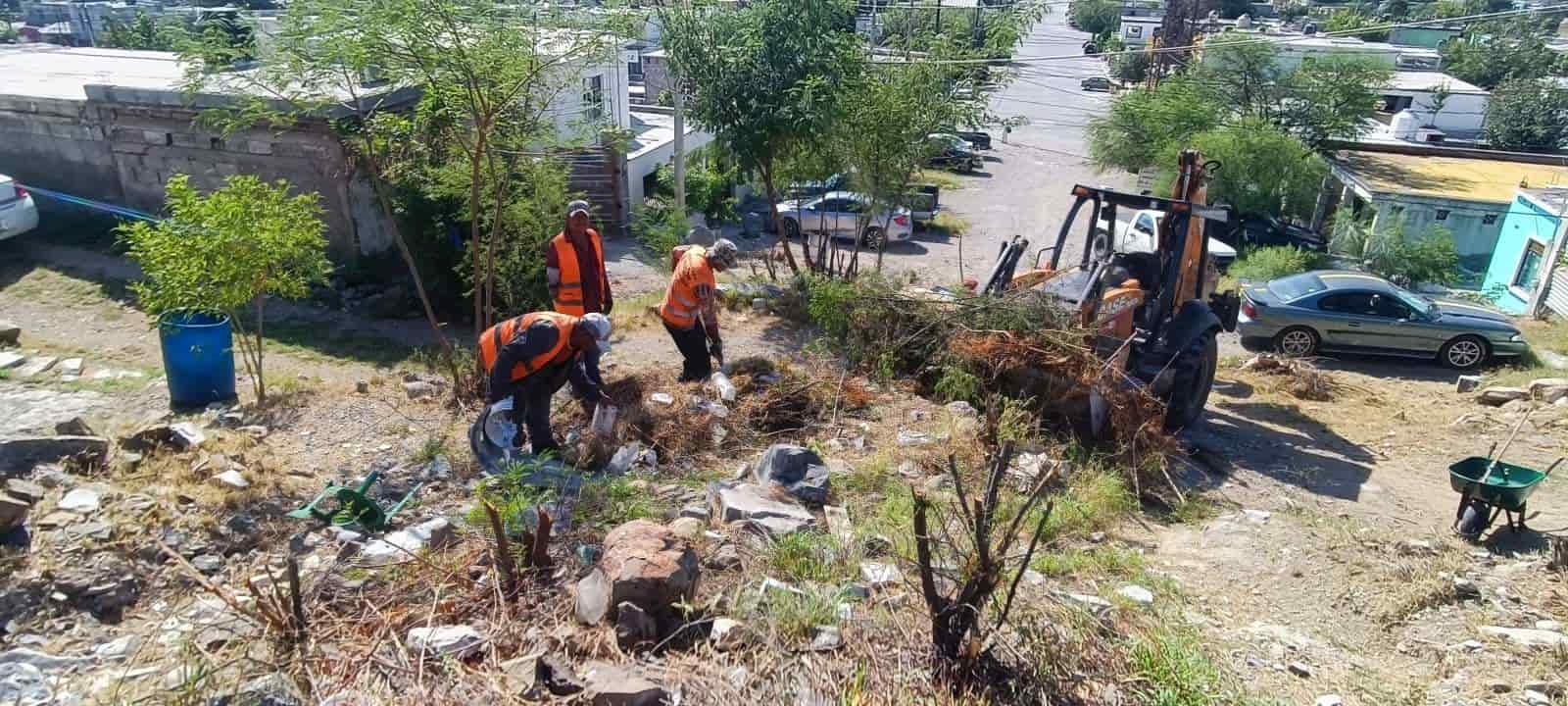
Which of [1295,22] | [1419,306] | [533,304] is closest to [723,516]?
[533,304]

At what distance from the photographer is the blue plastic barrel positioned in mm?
7512

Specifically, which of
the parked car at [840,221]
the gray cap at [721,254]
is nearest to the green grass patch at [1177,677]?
the gray cap at [721,254]

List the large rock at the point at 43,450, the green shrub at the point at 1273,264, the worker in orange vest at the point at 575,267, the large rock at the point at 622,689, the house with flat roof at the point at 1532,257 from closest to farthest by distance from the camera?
the large rock at the point at 622,689
the large rock at the point at 43,450
the worker in orange vest at the point at 575,267
the house with flat roof at the point at 1532,257
the green shrub at the point at 1273,264

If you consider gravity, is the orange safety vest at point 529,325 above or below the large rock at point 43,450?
above

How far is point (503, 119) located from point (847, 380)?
3629 mm

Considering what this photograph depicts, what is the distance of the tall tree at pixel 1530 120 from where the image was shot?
32188 mm

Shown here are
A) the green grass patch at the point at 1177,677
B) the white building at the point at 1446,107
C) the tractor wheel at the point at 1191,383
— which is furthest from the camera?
the white building at the point at 1446,107

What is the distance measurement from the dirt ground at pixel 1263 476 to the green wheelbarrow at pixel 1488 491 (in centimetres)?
14

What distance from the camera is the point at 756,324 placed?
11016 millimetres

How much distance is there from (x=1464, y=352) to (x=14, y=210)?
17.8 m

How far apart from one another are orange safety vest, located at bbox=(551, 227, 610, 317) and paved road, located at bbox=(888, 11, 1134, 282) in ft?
23.7

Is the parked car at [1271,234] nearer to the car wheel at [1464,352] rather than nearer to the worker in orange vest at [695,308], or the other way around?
the car wheel at [1464,352]

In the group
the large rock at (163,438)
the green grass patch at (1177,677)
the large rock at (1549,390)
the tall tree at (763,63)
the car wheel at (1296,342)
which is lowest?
the car wheel at (1296,342)

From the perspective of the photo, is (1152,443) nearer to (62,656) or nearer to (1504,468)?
(1504,468)
